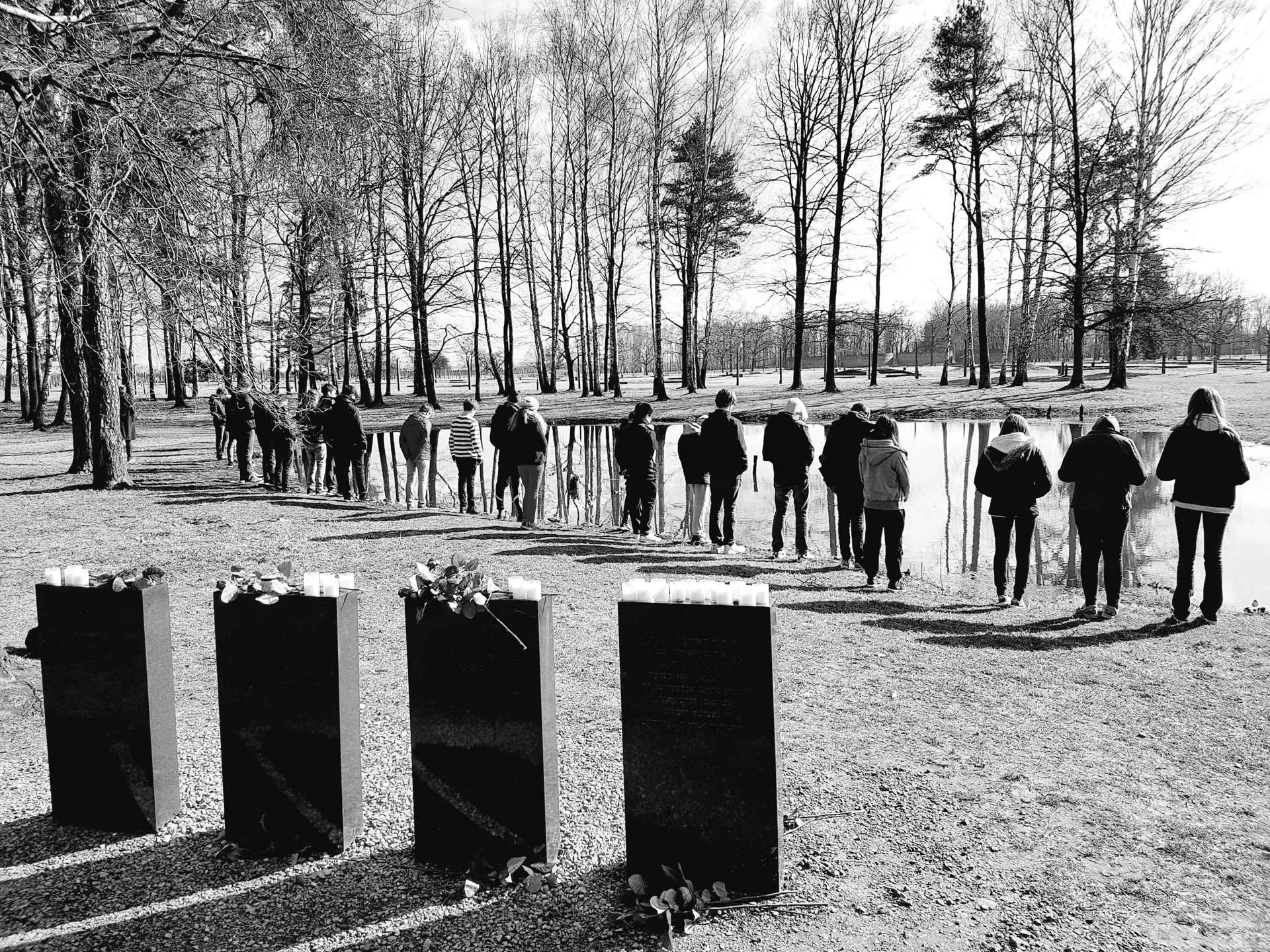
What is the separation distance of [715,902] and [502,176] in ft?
129

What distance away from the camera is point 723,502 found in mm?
11438

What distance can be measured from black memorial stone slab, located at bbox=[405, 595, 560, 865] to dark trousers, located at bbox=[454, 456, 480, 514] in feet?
32.6

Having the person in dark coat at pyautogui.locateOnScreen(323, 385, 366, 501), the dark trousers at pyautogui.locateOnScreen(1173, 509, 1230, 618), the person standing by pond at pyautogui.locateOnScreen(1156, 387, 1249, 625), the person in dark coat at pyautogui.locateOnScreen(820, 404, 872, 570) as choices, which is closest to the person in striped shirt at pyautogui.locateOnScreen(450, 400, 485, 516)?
the person in dark coat at pyautogui.locateOnScreen(323, 385, 366, 501)

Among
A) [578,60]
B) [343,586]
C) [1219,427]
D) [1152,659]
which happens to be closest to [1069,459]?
[1219,427]

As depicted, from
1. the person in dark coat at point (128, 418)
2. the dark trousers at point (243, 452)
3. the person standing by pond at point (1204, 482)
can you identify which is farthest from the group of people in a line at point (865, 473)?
the person in dark coat at point (128, 418)

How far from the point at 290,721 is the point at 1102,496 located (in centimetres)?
679

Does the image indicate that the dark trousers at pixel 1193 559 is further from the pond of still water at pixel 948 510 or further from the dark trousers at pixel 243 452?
the dark trousers at pixel 243 452

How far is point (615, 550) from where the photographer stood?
35.0 feet

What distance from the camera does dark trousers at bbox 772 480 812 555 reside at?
10.3 meters

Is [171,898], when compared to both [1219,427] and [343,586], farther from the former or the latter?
[1219,427]

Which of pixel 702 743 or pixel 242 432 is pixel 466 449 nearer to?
pixel 242 432

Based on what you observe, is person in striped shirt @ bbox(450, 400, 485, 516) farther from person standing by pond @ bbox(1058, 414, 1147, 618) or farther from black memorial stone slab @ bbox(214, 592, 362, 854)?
black memorial stone slab @ bbox(214, 592, 362, 854)

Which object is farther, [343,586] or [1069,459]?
[1069,459]

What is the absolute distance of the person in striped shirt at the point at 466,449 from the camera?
1299cm
